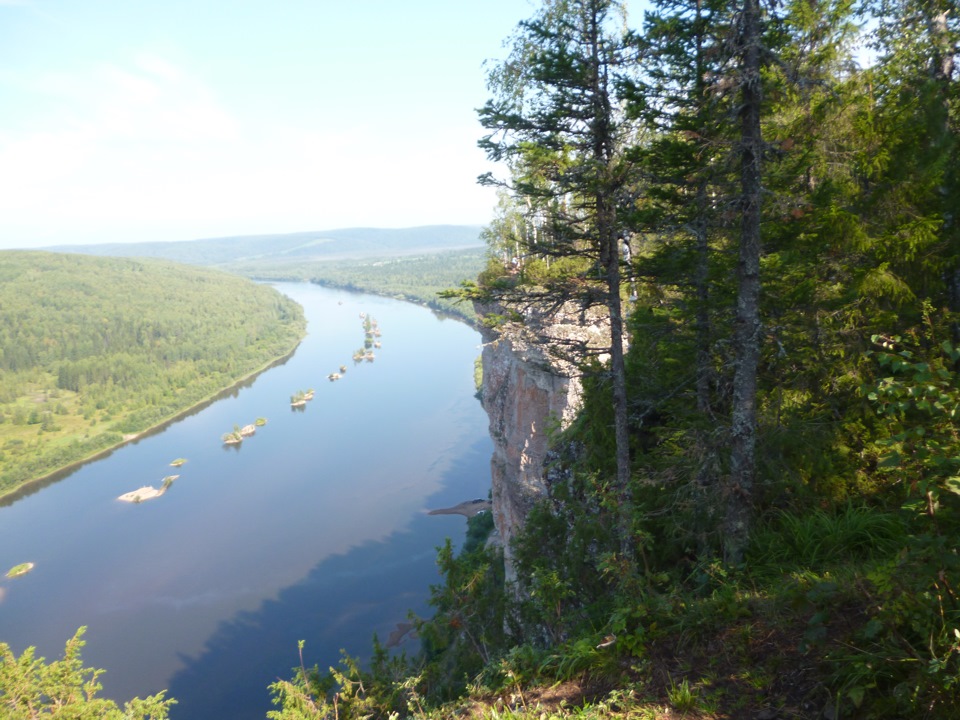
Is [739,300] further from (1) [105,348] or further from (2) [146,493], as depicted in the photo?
(1) [105,348]

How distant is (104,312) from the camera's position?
128 meters

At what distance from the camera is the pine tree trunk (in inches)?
223

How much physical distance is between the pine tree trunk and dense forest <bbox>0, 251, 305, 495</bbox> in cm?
7778

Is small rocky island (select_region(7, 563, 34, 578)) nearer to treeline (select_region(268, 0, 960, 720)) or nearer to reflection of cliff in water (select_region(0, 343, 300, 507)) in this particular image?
reflection of cliff in water (select_region(0, 343, 300, 507))

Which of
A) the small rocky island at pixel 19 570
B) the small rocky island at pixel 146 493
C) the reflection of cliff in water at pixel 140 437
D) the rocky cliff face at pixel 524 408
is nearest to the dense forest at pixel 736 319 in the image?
the rocky cliff face at pixel 524 408

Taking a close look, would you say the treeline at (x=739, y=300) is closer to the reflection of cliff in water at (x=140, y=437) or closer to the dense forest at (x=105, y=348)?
the reflection of cliff in water at (x=140, y=437)

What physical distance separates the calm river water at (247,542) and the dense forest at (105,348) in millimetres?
11750

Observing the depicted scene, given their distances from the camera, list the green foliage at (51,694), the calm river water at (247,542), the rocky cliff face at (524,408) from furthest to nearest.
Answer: the calm river water at (247,542)
the rocky cliff face at (524,408)
the green foliage at (51,694)

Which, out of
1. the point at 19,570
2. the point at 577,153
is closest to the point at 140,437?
the point at 19,570

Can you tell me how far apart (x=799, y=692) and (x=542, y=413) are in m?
15.2

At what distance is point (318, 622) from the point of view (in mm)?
33906

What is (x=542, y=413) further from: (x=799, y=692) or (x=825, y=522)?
(x=799, y=692)

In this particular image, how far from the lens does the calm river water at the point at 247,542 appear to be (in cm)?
3241

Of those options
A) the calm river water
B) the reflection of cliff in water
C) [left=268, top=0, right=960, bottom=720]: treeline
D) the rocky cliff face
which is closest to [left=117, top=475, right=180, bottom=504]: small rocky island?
the calm river water
